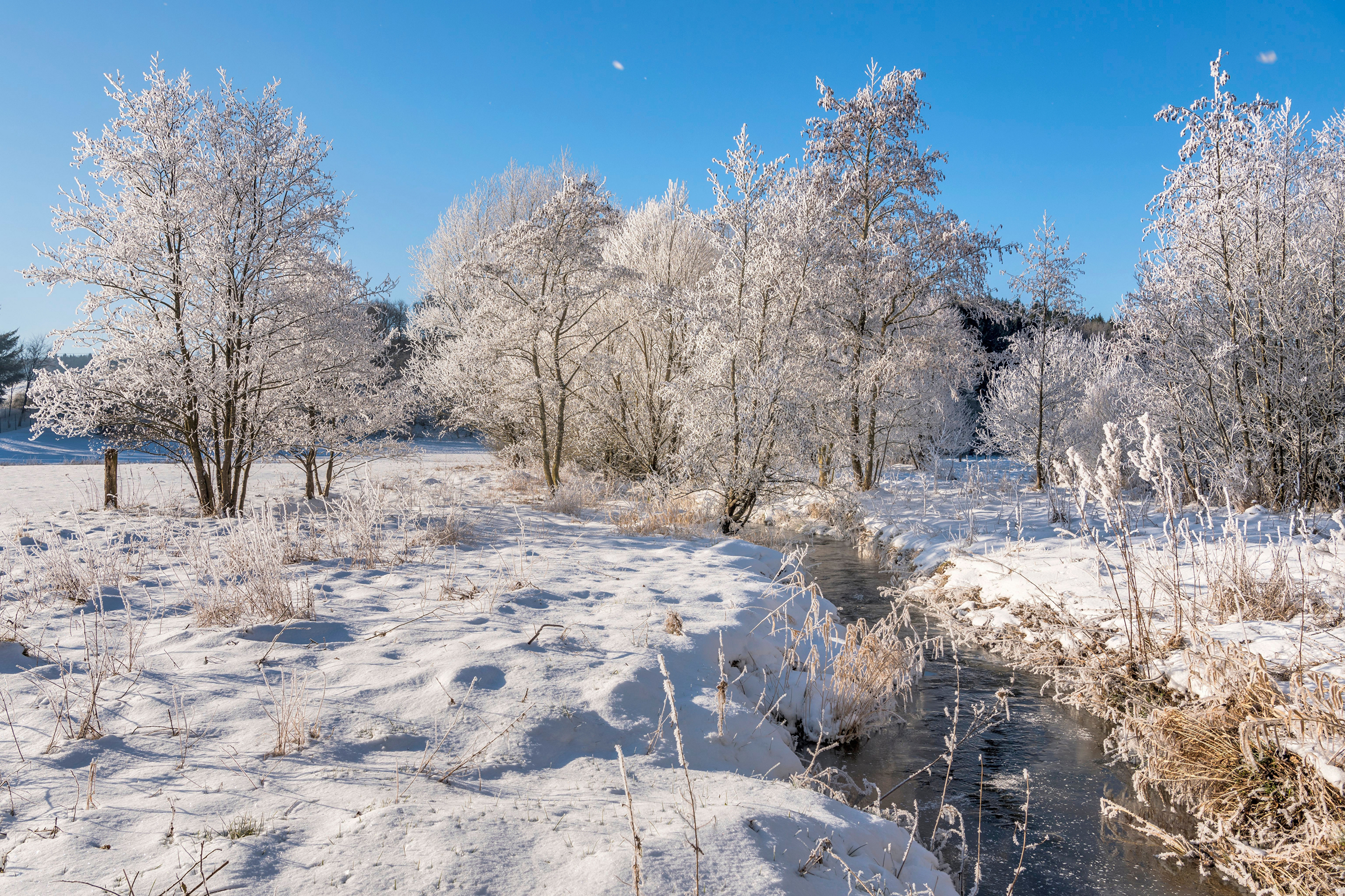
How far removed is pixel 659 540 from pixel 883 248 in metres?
8.58

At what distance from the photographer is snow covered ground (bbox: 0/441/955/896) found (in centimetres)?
190

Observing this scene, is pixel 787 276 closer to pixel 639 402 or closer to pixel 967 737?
pixel 967 737

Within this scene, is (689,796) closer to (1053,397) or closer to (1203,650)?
(1203,650)

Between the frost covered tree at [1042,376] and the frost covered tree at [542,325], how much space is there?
913cm

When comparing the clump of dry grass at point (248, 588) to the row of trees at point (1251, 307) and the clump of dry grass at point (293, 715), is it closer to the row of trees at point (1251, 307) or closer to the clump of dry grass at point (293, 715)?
the clump of dry grass at point (293, 715)

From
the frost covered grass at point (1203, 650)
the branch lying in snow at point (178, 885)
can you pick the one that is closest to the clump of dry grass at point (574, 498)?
the frost covered grass at point (1203, 650)

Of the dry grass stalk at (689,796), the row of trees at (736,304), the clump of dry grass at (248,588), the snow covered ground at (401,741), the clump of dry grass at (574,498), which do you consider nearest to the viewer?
the dry grass stalk at (689,796)

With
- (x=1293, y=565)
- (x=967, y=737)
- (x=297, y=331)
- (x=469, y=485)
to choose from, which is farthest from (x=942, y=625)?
(x=469, y=485)

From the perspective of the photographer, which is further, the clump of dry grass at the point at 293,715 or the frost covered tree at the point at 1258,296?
the frost covered tree at the point at 1258,296

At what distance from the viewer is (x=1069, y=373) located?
15844 millimetres

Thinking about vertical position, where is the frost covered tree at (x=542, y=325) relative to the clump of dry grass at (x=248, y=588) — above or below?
above

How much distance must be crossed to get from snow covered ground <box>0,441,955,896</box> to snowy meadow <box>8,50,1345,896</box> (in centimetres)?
2

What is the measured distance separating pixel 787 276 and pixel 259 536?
21.3ft

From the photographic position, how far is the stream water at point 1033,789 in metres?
2.95
